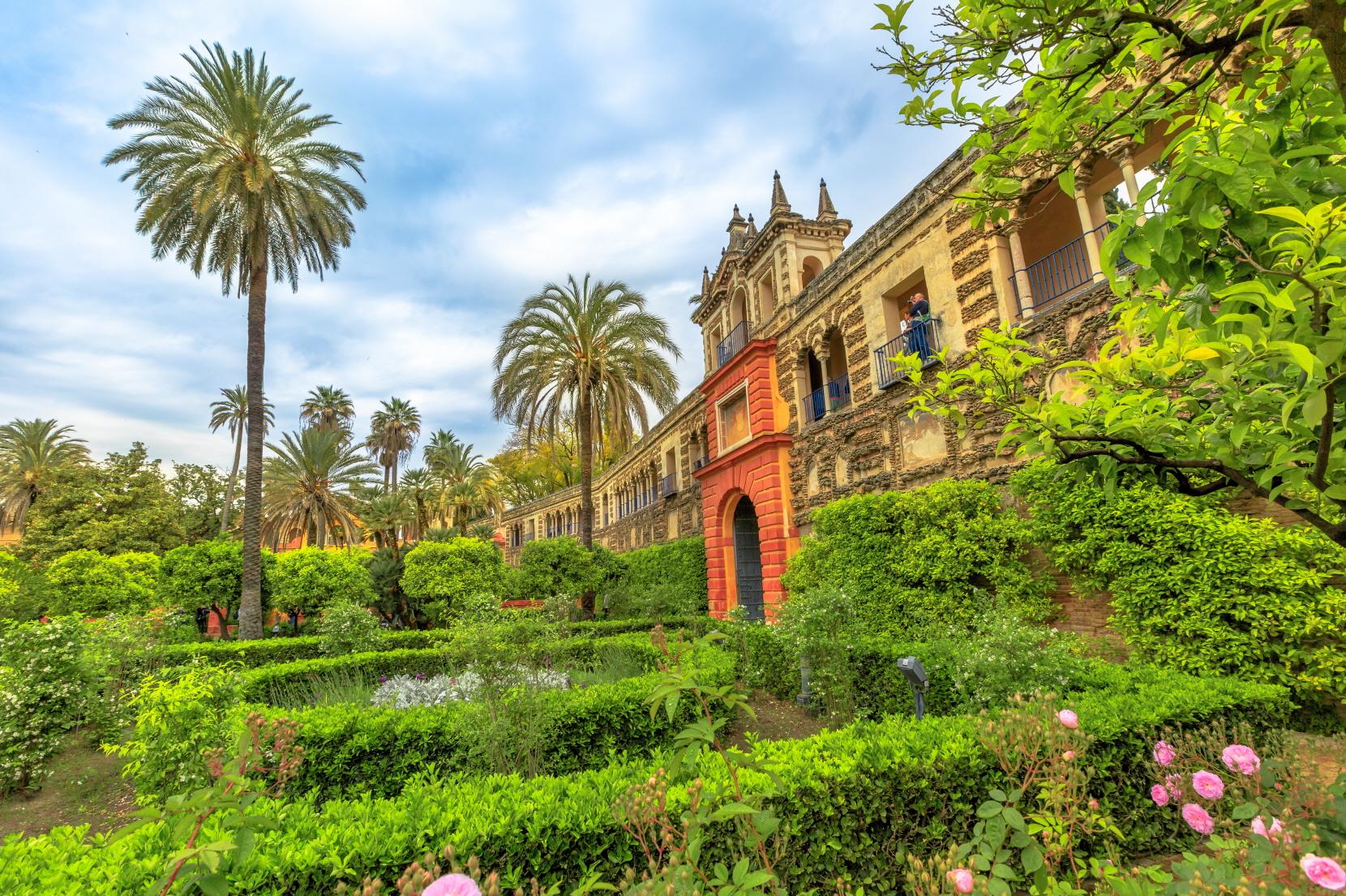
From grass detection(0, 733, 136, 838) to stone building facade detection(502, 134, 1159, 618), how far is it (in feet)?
31.9

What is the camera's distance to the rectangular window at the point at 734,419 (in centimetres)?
1719

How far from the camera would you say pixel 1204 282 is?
5.61 feet

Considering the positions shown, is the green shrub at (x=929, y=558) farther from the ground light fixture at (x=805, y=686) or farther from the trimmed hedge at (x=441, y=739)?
the trimmed hedge at (x=441, y=739)

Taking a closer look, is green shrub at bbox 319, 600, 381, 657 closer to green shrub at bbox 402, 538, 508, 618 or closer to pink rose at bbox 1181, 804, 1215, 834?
green shrub at bbox 402, 538, 508, 618

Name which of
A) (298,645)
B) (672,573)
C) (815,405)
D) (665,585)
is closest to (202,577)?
(298,645)

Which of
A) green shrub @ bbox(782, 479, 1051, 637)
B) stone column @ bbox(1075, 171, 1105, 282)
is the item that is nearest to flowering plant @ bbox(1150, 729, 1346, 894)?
green shrub @ bbox(782, 479, 1051, 637)

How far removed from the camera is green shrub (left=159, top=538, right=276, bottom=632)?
50.4 feet

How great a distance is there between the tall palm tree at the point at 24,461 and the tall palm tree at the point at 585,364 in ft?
102

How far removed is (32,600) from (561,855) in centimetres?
2121

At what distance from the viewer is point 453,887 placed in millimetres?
1172

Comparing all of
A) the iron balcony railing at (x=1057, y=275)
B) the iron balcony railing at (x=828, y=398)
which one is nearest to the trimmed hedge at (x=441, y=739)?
the iron balcony railing at (x=1057, y=275)

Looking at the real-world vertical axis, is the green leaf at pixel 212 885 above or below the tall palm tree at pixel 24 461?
below

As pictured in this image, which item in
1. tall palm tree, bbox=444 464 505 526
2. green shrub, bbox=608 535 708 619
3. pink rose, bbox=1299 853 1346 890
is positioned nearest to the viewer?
pink rose, bbox=1299 853 1346 890

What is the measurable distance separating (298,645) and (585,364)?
1099 cm
